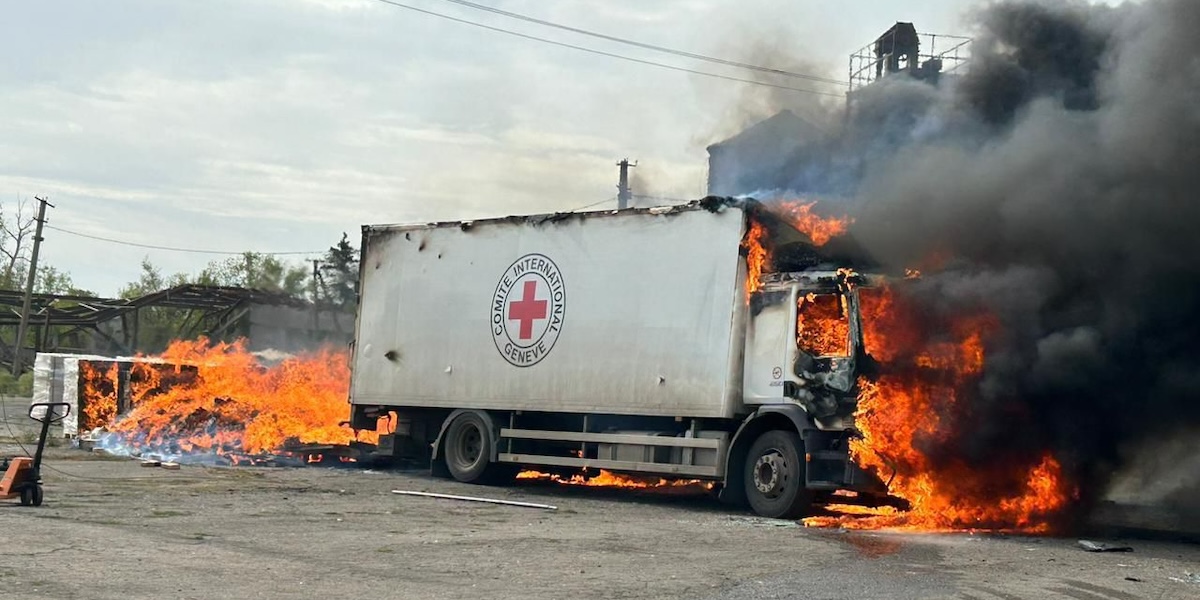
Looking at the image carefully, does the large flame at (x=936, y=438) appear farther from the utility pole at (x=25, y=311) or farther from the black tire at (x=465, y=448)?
the utility pole at (x=25, y=311)

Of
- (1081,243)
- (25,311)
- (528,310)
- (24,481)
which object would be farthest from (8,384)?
(1081,243)

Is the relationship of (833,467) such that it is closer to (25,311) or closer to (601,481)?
(601,481)

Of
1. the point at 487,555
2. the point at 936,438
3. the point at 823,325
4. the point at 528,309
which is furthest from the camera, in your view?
the point at 528,309

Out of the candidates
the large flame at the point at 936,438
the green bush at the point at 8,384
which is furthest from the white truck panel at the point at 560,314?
the green bush at the point at 8,384

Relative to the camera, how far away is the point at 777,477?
13.1 metres

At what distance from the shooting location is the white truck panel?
14242 millimetres

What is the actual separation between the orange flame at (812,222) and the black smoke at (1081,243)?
405 millimetres

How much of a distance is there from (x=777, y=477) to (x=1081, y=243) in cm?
393

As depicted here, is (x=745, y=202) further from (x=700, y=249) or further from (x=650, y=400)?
(x=650, y=400)

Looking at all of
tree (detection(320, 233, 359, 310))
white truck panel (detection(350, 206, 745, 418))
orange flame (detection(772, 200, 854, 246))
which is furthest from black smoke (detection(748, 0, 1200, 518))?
tree (detection(320, 233, 359, 310))

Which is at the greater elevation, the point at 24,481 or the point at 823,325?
the point at 823,325

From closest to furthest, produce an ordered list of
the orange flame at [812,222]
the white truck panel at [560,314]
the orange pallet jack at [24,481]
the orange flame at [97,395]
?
the orange pallet jack at [24,481], the orange flame at [812,222], the white truck panel at [560,314], the orange flame at [97,395]

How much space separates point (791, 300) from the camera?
43.7 ft

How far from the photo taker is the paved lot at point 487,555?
7.86 metres
